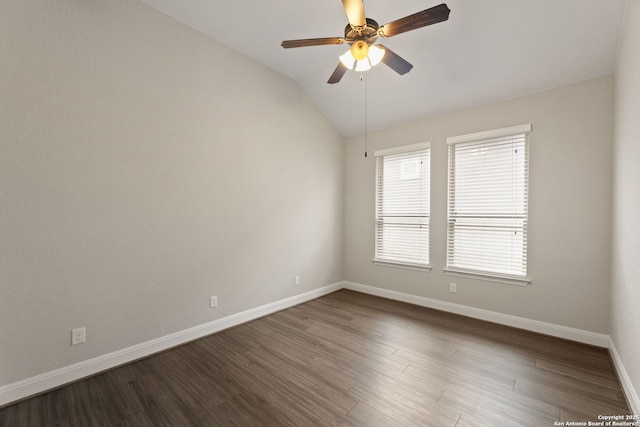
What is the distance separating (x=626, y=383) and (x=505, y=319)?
1.25 metres

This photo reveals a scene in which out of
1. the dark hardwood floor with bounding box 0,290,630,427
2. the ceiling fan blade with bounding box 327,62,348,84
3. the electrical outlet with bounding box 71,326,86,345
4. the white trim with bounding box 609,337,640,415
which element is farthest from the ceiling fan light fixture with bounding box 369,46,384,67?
the electrical outlet with bounding box 71,326,86,345

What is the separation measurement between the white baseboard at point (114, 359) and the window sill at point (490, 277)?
8.01 feet

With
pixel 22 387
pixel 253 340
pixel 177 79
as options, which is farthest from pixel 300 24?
pixel 22 387

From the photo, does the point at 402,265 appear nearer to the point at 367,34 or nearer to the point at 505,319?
the point at 505,319

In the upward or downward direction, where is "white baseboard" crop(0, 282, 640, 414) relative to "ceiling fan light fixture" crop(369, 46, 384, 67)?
downward

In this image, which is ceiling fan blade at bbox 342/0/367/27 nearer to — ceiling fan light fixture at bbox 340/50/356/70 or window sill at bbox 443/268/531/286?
ceiling fan light fixture at bbox 340/50/356/70

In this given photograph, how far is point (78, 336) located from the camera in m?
2.20

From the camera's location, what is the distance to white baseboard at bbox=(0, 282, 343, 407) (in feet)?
6.40

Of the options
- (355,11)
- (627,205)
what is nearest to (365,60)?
(355,11)

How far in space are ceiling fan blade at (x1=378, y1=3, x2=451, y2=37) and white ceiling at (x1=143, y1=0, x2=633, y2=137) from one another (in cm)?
76

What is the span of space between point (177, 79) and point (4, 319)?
2.42m

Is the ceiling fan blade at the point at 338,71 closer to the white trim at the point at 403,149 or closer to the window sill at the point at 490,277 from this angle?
the white trim at the point at 403,149

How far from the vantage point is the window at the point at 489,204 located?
315 centimetres

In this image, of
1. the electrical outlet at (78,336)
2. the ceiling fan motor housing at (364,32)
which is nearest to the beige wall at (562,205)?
the ceiling fan motor housing at (364,32)
